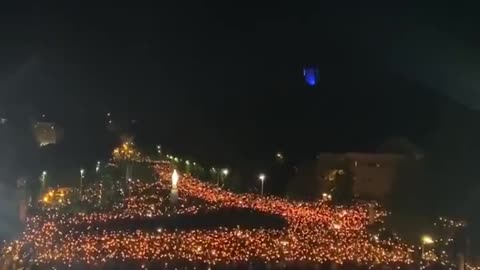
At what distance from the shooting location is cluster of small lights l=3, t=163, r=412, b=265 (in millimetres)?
13406

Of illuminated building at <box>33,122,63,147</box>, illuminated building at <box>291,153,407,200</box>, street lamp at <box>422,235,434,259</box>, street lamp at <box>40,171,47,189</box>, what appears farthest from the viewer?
illuminated building at <box>33,122,63,147</box>

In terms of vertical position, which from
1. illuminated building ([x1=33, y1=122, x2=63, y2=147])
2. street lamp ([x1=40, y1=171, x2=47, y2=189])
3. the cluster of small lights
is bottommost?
the cluster of small lights

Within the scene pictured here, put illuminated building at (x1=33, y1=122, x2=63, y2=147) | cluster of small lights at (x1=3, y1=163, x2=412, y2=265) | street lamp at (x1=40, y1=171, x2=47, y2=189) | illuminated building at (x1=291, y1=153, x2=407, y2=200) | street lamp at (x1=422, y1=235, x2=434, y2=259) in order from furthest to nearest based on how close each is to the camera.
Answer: illuminated building at (x1=33, y1=122, x2=63, y2=147), street lamp at (x1=40, y1=171, x2=47, y2=189), illuminated building at (x1=291, y1=153, x2=407, y2=200), street lamp at (x1=422, y1=235, x2=434, y2=259), cluster of small lights at (x1=3, y1=163, x2=412, y2=265)

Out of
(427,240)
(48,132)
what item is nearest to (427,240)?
(427,240)

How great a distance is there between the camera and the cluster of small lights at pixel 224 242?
44.0 feet

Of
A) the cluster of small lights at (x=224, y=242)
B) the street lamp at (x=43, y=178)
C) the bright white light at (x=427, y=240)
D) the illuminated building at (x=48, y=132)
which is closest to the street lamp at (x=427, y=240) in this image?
the bright white light at (x=427, y=240)

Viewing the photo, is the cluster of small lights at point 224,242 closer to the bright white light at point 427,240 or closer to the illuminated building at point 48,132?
the bright white light at point 427,240

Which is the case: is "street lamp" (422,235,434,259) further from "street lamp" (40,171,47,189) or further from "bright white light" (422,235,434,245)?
"street lamp" (40,171,47,189)

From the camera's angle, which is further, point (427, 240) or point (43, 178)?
point (43, 178)

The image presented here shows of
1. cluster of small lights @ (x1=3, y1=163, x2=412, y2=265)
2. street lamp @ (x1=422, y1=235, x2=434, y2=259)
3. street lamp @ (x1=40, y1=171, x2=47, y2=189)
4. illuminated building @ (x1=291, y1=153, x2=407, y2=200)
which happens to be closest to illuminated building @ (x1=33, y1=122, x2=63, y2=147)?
street lamp @ (x1=40, y1=171, x2=47, y2=189)

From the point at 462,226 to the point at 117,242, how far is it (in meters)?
7.43

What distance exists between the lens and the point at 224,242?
14.5m

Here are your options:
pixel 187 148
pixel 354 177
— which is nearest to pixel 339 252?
pixel 354 177

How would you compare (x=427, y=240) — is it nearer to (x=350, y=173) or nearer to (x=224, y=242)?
(x=224, y=242)
